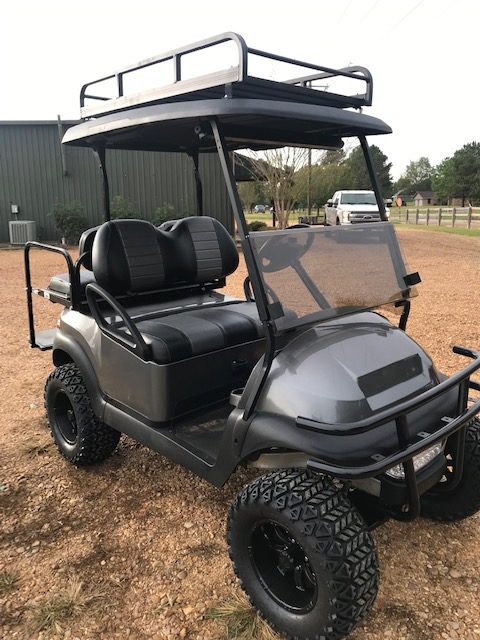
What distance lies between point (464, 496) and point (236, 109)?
185 centimetres

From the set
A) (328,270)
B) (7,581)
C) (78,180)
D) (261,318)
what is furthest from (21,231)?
(261,318)

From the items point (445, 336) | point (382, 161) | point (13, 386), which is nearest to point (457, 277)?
point (445, 336)

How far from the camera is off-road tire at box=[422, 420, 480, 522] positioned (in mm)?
2221

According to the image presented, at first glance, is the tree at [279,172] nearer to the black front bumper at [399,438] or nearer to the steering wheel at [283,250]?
the steering wheel at [283,250]

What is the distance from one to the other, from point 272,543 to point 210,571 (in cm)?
39

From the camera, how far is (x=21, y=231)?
15273 mm

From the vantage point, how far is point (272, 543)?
1925 mm

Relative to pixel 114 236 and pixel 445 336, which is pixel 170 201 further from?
pixel 114 236

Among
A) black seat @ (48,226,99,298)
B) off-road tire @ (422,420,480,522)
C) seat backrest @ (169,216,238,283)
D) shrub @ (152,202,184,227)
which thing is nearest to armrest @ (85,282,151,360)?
black seat @ (48,226,99,298)

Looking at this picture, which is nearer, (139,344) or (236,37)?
(236,37)

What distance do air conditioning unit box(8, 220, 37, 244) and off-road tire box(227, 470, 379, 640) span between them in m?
15.1

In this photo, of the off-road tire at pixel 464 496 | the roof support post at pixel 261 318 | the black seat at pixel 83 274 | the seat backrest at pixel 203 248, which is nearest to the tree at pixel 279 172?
the seat backrest at pixel 203 248

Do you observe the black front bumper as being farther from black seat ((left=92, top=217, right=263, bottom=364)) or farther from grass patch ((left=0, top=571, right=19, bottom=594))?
grass patch ((left=0, top=571, right=19, bottom=594))

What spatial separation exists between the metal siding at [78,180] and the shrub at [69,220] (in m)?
0.56
